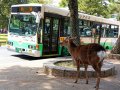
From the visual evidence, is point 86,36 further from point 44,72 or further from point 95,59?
point 95,59

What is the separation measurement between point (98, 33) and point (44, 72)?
38.4 ft

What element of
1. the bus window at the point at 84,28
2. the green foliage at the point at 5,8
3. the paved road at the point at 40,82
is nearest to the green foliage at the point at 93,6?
the green foliage at the point at 5,8

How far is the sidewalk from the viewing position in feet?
27.7

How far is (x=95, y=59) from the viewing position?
8.40 metres

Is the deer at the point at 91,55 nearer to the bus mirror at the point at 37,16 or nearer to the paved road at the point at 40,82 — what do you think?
the paved road at the point at 40,82

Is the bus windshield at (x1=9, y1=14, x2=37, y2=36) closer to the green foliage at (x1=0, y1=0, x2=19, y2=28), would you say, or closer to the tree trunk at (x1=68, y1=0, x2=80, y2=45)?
the tree trunk at (x1=68, y1=0, x2=80, y2=45)

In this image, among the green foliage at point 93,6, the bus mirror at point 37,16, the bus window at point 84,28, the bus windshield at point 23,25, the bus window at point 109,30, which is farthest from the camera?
the green foliage at point 93,6

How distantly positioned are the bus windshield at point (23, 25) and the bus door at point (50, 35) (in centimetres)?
70

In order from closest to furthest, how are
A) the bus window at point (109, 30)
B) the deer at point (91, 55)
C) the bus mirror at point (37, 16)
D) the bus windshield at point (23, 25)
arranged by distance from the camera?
1. the deer at point (91, 55)
2. the bus mirror at point (37, 16)
3. the bus windshield at point (23, 25)
4. the bus window at point (109, 30)

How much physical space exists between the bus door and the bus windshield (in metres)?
0.70

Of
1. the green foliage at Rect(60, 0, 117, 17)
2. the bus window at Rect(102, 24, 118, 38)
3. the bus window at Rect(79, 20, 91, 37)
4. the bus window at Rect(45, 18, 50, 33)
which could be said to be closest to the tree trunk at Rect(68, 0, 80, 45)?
the bus window at Rect(45, 18, 50, 33)

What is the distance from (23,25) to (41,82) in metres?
7.92

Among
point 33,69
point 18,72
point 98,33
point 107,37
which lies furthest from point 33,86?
point 107,37

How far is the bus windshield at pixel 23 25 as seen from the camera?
52.4 feet
